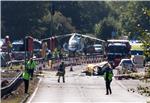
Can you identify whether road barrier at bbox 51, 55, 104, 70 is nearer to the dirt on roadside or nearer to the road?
the road

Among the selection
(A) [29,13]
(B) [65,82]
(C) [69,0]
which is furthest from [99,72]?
(C) [69,0]

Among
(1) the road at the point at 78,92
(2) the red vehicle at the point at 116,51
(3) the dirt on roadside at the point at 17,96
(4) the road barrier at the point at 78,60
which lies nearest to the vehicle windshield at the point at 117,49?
(2) the red vehicle at the point at 116,51

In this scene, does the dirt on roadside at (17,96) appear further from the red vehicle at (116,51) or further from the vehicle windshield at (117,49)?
the vehicle windshield at (117,49)

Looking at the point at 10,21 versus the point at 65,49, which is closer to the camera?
the point at 65,49

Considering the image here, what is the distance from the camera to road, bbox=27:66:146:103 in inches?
1201

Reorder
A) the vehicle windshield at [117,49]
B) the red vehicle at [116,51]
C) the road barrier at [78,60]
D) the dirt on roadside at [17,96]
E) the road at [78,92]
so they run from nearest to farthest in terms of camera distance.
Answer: the dirt on roadside at [17,96] → the road at [78,92] → the road barrier at [78,60] → the red vehicle at [116,51] → the vehicle windshield at [117,49]

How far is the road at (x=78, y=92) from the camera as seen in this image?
3051 centimetres

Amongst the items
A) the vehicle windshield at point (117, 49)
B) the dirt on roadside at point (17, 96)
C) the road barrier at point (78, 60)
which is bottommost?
the dirt on roadside at point (17, 96)

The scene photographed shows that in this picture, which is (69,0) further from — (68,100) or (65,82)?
(68,100)

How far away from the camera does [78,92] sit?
35219 mm

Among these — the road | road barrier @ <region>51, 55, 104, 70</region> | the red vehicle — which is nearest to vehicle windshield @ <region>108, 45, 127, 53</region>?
the red vehicle

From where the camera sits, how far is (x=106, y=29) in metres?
105

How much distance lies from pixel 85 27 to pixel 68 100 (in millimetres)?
99997

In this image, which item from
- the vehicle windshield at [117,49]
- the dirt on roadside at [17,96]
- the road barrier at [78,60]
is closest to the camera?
the dirt on roadside at [17,96]
